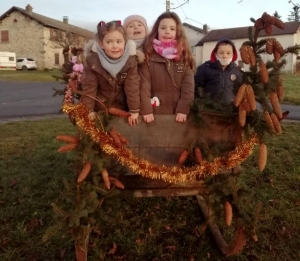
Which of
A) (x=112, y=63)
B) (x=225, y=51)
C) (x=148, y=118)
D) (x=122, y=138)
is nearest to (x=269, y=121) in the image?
(x=148, y=118)

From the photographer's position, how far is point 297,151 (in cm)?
547

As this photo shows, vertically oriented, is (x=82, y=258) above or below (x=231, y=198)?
below

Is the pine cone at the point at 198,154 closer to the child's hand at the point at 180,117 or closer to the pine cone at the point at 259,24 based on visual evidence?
the child's hand at the point at 180,117

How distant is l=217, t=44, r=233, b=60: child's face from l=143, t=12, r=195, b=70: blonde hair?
99 centimetres

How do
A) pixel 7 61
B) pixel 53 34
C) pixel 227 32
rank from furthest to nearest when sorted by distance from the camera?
pixel 227 32 < pixel 53 34 < pixel 7 61

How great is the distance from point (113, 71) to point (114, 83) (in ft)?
0.29

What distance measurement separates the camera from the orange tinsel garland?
2.25 meters

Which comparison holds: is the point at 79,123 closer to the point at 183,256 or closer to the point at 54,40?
the point at 183,256

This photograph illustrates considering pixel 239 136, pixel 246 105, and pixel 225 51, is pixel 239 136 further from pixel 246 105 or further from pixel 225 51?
pixel 225 51

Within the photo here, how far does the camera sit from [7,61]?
38469 millimetres

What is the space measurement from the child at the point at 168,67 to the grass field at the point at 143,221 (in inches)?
39.2

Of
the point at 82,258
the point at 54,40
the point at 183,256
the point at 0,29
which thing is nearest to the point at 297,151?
the point at 183,256

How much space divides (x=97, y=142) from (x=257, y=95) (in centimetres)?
104

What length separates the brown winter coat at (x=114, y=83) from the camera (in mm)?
2520
